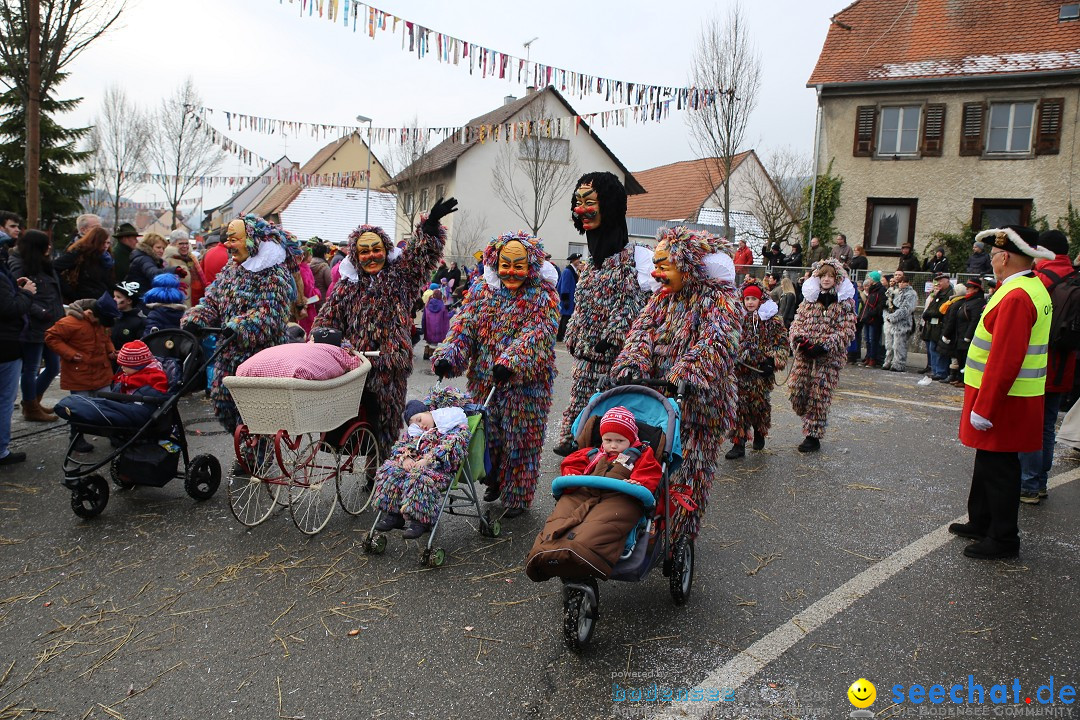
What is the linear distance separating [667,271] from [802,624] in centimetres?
220

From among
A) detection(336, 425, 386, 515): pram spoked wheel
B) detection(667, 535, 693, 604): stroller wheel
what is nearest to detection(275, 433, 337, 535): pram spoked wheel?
detection(336, 425, 386, 515): pram spoked wheel

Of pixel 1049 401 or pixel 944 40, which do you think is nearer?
pixel 1049 401

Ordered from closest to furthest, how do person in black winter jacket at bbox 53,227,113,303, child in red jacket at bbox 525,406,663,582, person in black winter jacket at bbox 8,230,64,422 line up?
child in red jacket at bbox 525,406,663,582, person in black winter jacket at bbox 8,230,64,422, person in black winter jacket at bbox 53,227,113,303

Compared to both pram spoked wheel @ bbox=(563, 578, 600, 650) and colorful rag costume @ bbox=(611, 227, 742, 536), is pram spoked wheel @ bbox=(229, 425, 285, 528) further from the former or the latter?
colorful rag costume @ bbox=(611, 227, 742, 536)

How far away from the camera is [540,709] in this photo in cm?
314

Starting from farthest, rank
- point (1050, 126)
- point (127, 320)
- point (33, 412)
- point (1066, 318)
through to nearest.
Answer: point (1050, 126), point (33, 412), point (127, 320), point (1066, 318)

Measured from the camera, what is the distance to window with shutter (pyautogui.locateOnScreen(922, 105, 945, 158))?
21.4 m

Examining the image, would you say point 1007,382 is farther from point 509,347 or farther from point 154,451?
point 154,451

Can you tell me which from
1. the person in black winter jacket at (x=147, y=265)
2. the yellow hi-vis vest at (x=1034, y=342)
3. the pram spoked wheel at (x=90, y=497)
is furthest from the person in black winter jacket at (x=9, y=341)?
the yellow hi-vis vest at (x=1034, y=342)

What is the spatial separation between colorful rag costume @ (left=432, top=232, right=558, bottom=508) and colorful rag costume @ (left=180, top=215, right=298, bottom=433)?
1.56m

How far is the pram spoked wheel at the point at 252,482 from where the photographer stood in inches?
202

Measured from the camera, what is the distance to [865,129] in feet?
72.6

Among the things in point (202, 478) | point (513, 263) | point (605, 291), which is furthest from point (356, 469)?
point (605, 291)

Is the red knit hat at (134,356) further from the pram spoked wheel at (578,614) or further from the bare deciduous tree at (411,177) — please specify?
the bare deciduous tree at (411,177)
